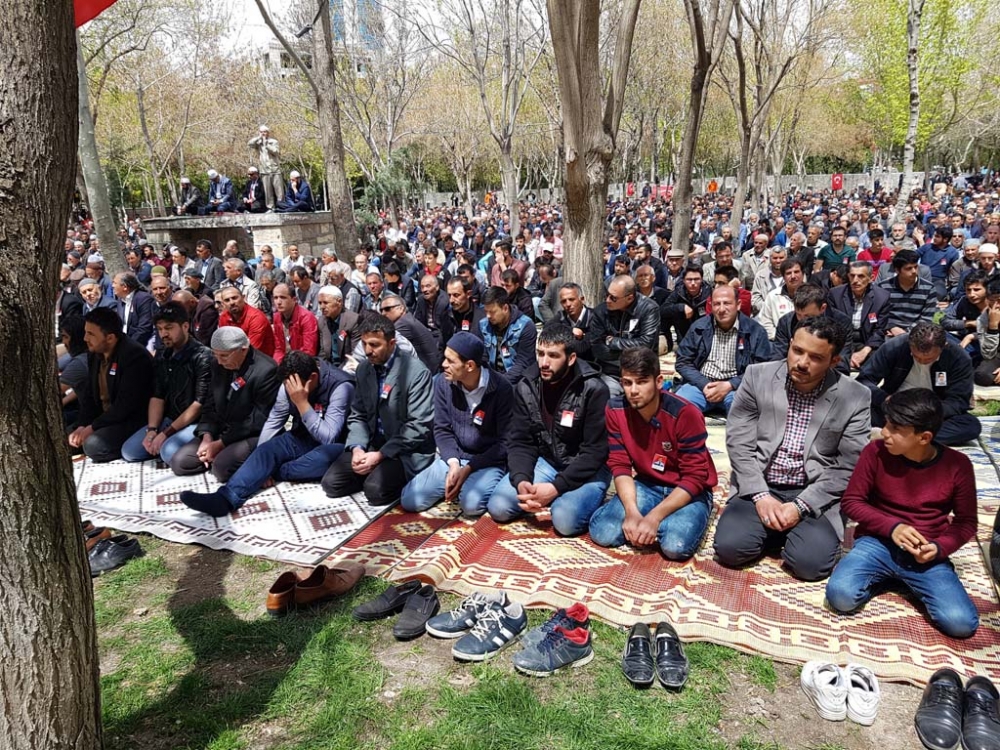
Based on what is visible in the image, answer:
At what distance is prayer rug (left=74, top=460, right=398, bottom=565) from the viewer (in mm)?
4211

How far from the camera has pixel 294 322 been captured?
7.32 meters

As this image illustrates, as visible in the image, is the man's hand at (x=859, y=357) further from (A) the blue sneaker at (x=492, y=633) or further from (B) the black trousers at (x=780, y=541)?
(A) the blue sneaker at (x=492, y=633)

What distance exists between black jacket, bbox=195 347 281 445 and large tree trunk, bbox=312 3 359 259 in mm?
7803

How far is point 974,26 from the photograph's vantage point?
2406 cm

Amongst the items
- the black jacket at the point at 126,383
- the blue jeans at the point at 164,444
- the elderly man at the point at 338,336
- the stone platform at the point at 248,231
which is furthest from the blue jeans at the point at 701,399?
the stone platform at the point at 248,231

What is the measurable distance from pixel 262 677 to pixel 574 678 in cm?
141

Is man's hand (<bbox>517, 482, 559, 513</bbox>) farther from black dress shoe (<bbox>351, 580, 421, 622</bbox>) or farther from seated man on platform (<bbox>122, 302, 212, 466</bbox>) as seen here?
seated man on platform (<bbox>122, 302, 212, 466</bbox>)

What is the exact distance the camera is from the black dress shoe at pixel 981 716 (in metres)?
2.40

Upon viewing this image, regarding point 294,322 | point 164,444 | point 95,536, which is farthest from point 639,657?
point 294,322

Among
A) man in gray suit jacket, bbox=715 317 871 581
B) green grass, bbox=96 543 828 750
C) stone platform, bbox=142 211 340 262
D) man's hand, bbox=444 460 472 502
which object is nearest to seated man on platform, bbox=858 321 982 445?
man in gray suit jacket, bbox=715 317 871 581

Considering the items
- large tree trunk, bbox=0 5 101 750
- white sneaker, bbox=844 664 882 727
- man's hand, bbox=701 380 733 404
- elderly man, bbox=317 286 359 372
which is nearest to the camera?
large tree trunk, bbox=0 5 101 750

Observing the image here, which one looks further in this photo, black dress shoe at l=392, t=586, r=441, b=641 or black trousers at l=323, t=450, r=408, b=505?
black trousers at l=323, t=450, r=408, b=505

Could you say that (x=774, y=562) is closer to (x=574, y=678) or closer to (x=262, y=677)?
(x=574, y=678)

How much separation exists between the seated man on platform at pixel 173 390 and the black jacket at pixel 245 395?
31cm
